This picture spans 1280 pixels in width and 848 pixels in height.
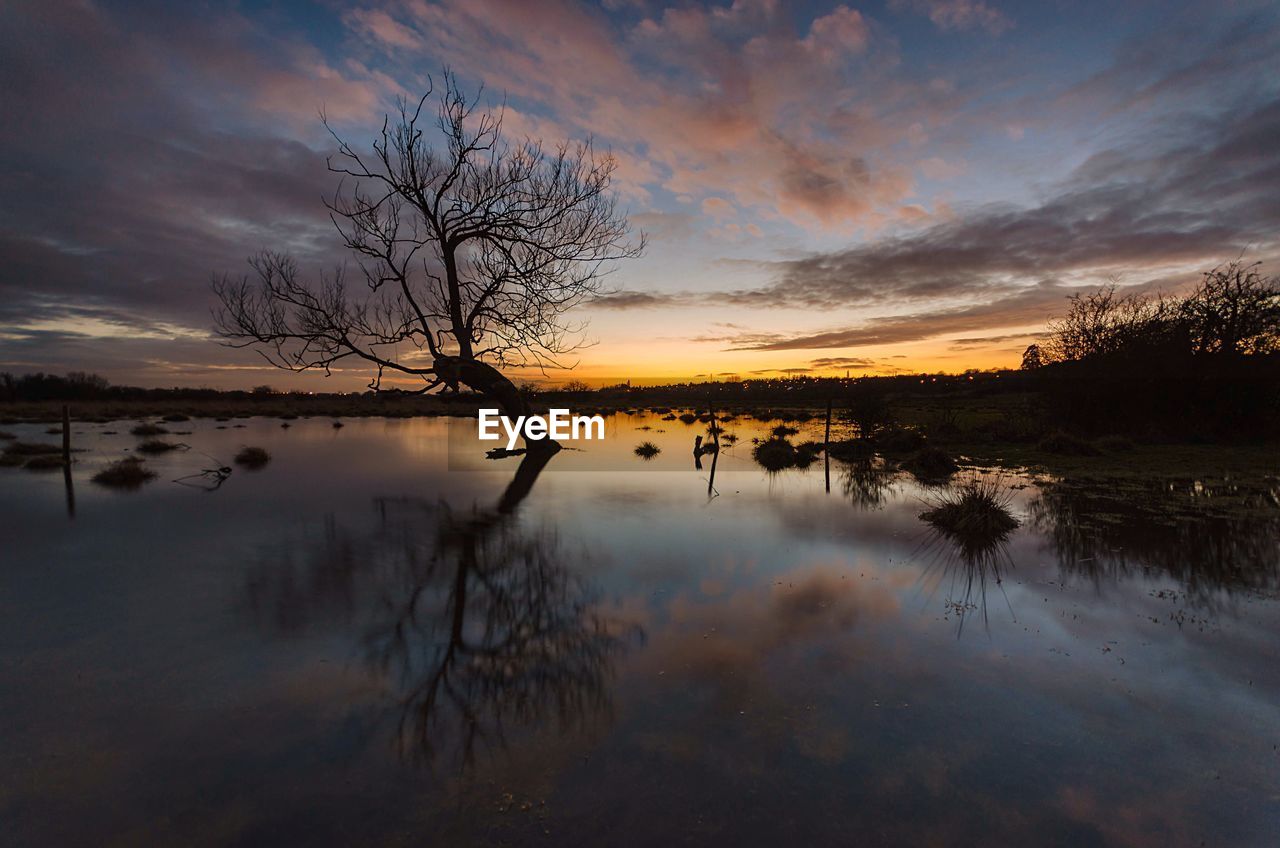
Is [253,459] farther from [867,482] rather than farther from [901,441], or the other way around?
[901,441]

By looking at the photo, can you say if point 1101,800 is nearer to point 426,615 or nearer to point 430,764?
point 430,764

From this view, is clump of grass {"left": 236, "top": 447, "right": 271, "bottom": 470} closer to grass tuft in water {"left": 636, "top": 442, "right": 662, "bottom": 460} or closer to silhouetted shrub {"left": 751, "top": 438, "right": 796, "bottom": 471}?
grass tuft in water {"left": 636, "top": 442, "right": 662, "bottom": 460}

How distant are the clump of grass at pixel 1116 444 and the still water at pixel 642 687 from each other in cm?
1294

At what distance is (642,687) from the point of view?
5016 mm

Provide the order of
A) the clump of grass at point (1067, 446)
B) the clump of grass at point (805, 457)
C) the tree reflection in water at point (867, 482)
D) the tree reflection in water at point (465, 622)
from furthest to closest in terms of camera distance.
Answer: the clump of grass at point (805, 457) < the clump of grass at point (1067, 446) < the tree reflection in water at point (867, 482) < the tree reflection in water at point (465, 622)

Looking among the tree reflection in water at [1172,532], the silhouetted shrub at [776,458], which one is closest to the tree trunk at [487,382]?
the silhouetted shrub at [776,458]

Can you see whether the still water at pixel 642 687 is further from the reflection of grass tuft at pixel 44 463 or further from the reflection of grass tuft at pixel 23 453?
the reflection of grass tuft at pixel 23 453

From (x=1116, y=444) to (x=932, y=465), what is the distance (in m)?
9.57

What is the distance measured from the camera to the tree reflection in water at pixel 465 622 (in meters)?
4.53

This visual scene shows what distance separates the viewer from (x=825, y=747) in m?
4.12

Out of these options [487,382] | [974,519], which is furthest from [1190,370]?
[487,382]

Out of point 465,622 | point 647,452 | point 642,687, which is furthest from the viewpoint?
point 647,452

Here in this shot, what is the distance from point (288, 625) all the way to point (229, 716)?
2.05 m

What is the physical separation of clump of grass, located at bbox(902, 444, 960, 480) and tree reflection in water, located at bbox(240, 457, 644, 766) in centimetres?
1287
